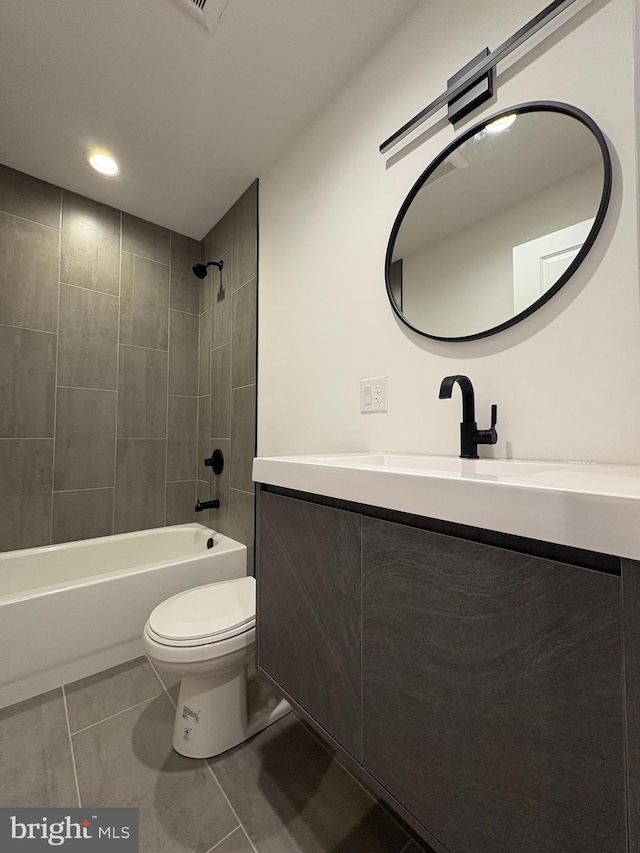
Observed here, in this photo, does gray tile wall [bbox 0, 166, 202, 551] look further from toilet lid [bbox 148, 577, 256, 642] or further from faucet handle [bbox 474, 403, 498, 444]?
faucet handle [bbox 474, 403, 498, 444]

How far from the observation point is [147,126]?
5.63 feet

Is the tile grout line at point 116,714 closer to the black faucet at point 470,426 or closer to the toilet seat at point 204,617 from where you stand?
the toilet seat at point 204,617

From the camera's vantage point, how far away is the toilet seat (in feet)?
3.80

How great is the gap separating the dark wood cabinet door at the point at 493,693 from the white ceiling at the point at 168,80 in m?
1.75

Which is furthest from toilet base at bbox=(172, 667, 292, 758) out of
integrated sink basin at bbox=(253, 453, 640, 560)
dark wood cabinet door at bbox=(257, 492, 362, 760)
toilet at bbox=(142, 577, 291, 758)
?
integrated sink basin at bbox=(253, 453, 640, 560)

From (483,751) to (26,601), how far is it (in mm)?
1758

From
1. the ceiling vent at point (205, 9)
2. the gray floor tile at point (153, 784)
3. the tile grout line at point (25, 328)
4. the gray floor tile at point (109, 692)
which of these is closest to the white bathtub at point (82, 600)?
the gray floor tile at point (109, 692)

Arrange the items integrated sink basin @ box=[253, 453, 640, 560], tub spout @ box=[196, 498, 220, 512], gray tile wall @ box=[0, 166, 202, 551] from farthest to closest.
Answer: tub spout @ box=[196, 498, 220, 512] < gray tile wall @ box=[0, 166, 202, 551] < integrated sink basin @ box=[253, 453, 640, 560]

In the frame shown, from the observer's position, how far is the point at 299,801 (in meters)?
1.04

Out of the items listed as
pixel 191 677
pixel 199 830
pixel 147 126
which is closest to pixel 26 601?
pixel 191 677

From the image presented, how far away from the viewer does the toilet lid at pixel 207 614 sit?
1180 mm

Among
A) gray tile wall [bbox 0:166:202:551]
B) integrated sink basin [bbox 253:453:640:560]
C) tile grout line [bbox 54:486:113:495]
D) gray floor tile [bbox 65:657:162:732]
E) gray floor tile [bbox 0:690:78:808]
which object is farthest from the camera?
tile grout line [bbox 54:486:113:495]

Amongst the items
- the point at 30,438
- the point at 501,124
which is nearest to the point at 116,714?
the point at 30,438

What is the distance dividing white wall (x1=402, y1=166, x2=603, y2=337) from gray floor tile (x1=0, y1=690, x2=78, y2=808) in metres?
1.78
